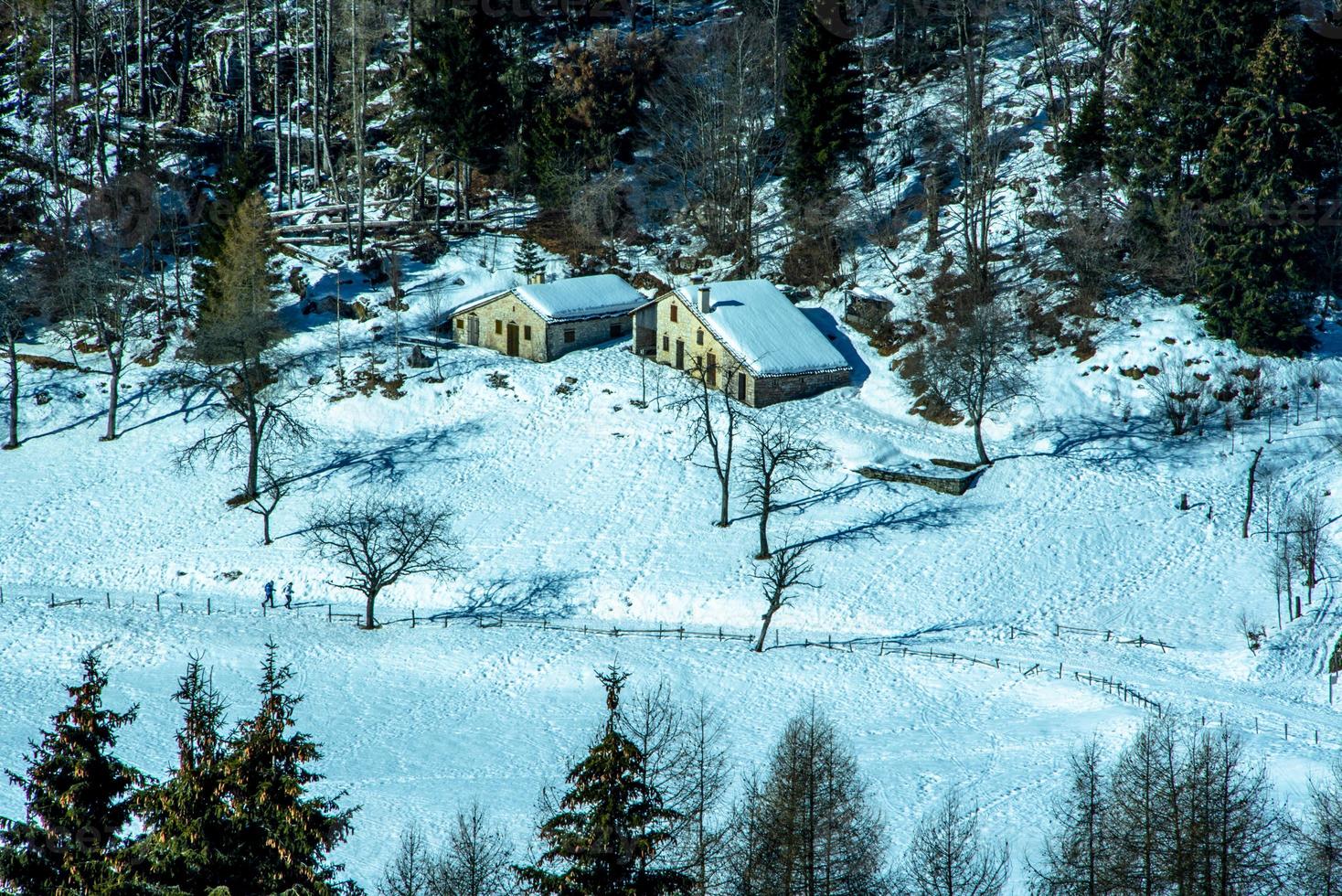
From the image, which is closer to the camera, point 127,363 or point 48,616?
point 48,616

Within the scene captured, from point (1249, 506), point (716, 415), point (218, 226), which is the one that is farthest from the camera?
point (218, 226)

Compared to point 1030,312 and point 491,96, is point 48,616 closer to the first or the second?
point 491,96

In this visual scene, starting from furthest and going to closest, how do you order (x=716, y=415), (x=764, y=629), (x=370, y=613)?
(x=716, y=415), (x=370, y=613), (x=764, y=629)

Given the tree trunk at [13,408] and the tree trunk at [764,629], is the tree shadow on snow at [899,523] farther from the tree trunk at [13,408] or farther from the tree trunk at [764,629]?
the tree trunk at [13,408]

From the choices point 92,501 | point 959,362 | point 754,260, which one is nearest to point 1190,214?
point 959,362

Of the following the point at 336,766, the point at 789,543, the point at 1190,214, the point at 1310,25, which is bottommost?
the point at 336,766

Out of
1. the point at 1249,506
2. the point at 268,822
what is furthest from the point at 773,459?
the point at 268,822

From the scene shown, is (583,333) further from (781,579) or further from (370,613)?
(781,579)

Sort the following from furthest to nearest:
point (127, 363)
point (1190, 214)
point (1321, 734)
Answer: point (127, 363)
point (1190, 214)
point (1321, 734)
